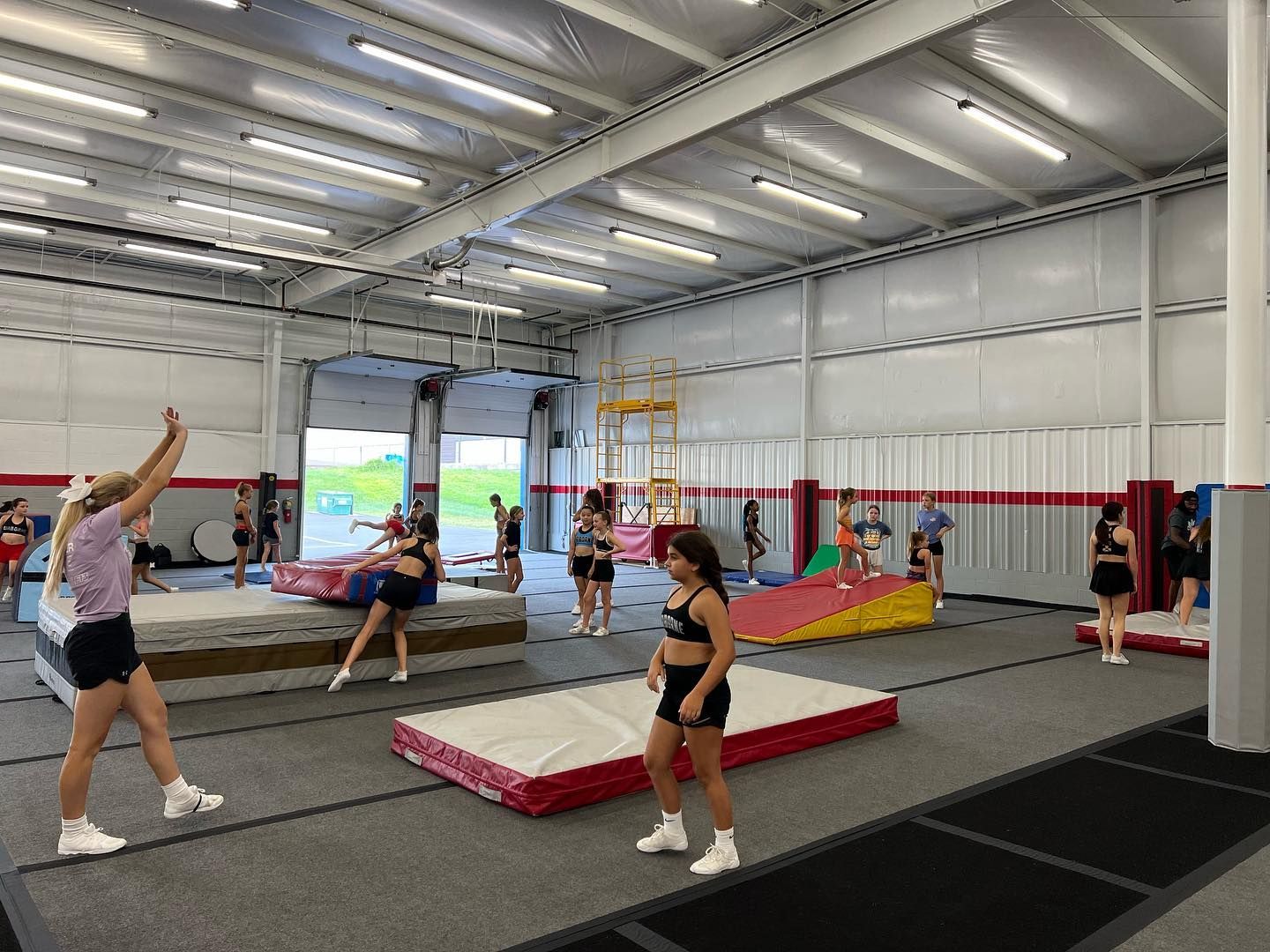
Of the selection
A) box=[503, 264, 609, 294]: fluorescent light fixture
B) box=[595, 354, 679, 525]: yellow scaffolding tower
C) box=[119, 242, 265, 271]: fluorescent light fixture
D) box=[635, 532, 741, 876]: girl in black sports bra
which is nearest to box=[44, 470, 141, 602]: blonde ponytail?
box=[635, 532, 741, 876]: girl in black sports bra

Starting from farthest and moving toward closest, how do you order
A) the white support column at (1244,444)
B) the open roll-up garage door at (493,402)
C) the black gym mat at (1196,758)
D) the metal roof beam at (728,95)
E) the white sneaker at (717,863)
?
the open roll-up garage door at (493,402) < the metal roof beam at (728,95) < the white support column at (1244,444) < the black gym mat at (1196,758) < the white sneaker at (717,863)

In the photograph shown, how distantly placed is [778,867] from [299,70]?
29.5ft

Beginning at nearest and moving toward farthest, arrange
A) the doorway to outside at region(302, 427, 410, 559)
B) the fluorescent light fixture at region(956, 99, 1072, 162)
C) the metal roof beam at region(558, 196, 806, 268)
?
the fluorescent light fixture at region(956, 99, 1072, 162) → the metal roof beam at region(558, 196, 806, 268) → the doorway to outside at region(302, 427, 410, 559)

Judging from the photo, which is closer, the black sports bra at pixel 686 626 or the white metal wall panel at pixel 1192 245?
the black sports bra at pixel 686 626

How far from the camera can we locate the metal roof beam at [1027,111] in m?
9.00

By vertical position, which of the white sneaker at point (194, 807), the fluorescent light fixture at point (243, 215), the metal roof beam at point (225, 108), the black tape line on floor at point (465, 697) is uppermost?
the metal roof beam at point (225, 108)

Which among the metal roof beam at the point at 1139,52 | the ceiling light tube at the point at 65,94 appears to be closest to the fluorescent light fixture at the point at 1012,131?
the metal roof beam at the point at 1139,52

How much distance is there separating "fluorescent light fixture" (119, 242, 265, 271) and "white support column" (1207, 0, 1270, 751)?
562 inches

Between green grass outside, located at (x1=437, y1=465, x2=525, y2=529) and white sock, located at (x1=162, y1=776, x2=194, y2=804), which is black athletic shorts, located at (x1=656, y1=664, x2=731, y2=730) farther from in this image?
green grass outside, located at (x1=437, y1=465, x2=525, y2=529)

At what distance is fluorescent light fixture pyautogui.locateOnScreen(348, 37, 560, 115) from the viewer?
27.0 ft

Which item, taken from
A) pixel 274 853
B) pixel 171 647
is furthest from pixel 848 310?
pixel 274 853

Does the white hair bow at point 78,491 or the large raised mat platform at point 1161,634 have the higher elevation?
the white hair bow at point 78,491

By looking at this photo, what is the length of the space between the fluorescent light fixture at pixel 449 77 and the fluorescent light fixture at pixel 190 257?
304 inches

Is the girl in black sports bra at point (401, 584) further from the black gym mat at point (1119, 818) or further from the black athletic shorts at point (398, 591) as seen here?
the black gym mat at point (1119, 818)
